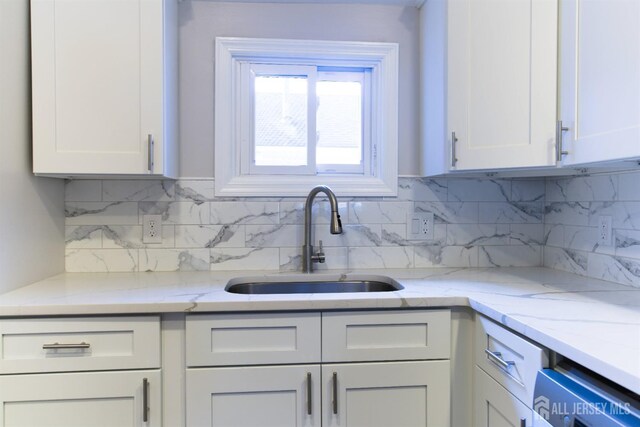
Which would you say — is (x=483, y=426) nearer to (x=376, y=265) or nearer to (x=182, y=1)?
(x=376, y=265)

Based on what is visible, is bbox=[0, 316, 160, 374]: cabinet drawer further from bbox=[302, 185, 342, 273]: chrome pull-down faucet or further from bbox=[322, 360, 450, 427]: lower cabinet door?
bbox=[302, 185, 342, 273]: chrome pull-down faucet

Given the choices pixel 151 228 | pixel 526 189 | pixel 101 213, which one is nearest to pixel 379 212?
pixel 526 189

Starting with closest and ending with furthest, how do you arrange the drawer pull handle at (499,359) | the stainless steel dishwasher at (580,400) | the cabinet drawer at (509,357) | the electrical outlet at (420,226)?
the stainless steel dishwasher at (580,400) → the cabinet drawer at (509,357) → the drawer pull handle at (499,359) → the electrical outlet at (420,226)

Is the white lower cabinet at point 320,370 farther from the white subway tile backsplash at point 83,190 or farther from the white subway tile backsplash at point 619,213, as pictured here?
the white subway tile backsplash at point 83,190

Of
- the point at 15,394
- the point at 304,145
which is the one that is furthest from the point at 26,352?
the point at 304,145

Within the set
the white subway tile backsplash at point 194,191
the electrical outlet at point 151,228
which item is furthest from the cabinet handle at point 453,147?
the electrical outlet at point 151,228

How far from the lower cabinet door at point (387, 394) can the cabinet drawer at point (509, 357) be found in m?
0.16

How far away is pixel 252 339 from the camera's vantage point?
4.45 ft

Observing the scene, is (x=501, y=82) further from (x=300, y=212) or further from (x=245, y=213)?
(x=245, y=213)

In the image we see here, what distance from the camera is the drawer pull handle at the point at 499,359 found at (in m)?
1.16

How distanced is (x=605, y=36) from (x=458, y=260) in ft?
3.68

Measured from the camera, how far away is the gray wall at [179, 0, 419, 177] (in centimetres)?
191

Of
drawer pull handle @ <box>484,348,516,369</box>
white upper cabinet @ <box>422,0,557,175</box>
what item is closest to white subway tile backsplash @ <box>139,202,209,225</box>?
white upper cabinet @ <box>422,0,557,175</box>

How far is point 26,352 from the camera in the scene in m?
1.27
